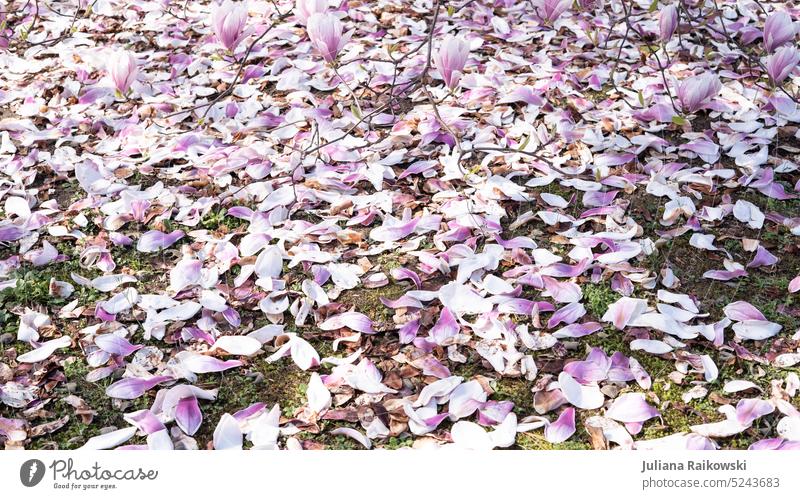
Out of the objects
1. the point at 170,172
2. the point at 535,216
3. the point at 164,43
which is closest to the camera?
the point at 535,216

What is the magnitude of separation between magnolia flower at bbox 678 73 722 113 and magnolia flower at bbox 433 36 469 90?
467 mm

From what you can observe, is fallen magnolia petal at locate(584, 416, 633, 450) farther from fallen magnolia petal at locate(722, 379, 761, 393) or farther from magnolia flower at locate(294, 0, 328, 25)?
magnolia flower at locate(294, 0, 328, 25)

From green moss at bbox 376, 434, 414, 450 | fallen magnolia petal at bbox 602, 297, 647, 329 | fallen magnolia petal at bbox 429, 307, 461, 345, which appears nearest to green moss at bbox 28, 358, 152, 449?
green moss at bbox 376, 434, 414, 450

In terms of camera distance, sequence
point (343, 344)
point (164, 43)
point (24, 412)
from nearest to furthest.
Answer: point (24, 412) < point (343, 344) < point (164, 43)

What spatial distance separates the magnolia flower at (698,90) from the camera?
5.01 feet

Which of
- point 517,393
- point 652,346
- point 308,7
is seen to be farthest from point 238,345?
point 652,346

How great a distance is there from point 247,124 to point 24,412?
1.02 meters

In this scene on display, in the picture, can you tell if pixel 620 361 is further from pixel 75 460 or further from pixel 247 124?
pixel 247 124

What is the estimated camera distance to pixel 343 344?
1.42 metres

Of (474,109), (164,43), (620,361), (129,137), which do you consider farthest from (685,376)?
(164,43)

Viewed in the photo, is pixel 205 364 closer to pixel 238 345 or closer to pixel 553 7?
pixel 238 345

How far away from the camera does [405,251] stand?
1646mm

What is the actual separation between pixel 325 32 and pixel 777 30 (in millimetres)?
845

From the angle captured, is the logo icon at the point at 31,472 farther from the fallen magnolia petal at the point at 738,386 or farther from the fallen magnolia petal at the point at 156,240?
the fallen magnolia petal at the point at 738,386
